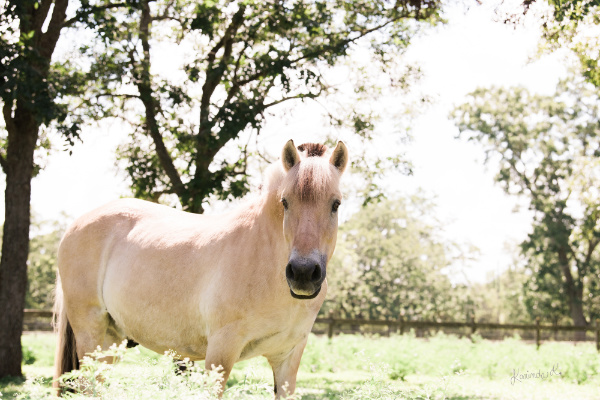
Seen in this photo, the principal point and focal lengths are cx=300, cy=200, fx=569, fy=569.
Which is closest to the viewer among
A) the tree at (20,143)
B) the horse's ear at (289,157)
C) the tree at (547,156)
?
the horse's ear at (289,157)

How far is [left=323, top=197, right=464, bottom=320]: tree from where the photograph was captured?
41625 mm

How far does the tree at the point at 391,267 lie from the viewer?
41625 millimetres

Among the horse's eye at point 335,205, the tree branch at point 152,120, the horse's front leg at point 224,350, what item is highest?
the tree branch at point 152,120

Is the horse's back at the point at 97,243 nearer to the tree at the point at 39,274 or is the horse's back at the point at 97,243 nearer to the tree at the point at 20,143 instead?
the tree at the point at 20,143

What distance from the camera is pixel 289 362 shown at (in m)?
3.81

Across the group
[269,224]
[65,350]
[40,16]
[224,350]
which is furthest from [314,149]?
[40,16]

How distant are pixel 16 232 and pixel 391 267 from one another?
35.0m

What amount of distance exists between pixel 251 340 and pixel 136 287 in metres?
1.07

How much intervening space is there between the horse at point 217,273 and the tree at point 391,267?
1373 inches

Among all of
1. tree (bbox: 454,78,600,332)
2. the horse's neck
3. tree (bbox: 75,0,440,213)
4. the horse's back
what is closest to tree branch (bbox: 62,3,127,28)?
tree (bbox: 75,0,440,213)

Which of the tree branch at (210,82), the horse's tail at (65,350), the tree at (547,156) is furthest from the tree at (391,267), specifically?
the horse's tail at (65,350)

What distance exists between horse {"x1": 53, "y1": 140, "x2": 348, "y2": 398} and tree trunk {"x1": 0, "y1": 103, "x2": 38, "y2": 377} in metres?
6.38

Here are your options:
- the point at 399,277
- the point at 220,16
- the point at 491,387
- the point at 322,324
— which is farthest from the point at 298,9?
the point at 399,277

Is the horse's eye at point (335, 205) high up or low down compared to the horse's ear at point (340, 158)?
down
